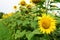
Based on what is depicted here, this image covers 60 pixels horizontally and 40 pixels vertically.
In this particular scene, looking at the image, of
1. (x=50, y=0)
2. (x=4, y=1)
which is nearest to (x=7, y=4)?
(x=4, y=1)

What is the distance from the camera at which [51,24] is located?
198cm

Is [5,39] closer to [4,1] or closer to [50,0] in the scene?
[50,0]

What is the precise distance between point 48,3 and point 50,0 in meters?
0.08

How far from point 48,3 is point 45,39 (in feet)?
1.49

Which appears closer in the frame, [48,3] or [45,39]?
[45,39]

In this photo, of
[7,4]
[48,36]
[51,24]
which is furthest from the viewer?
[7,4]

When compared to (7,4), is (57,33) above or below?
above

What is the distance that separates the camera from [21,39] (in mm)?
3203

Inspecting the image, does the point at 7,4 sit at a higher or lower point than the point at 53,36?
lower

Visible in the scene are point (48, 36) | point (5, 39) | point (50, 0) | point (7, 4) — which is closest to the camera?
point (48, 36)

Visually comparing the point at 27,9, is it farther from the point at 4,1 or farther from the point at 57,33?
the point at 4,1

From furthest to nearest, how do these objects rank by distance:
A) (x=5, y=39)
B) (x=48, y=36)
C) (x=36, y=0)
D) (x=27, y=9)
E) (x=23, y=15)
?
(x=5, y=39)
(x=23, y=15)
(x=27, y=9)
(x=36, y=0)
(x=48, y=36)

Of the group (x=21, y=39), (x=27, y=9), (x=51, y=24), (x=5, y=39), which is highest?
(x=51, y=24)

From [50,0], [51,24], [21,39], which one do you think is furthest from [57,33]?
[21,39]
